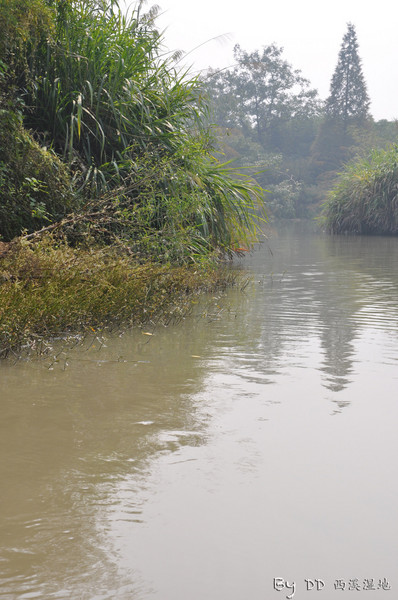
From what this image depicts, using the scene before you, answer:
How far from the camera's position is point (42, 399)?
15.0 feet

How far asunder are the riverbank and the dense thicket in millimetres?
708

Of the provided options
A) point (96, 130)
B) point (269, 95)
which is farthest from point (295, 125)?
point (96, 130)

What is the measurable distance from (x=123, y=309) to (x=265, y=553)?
4478 mm

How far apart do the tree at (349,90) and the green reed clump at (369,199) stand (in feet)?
110

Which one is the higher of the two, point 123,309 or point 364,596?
point 123,309

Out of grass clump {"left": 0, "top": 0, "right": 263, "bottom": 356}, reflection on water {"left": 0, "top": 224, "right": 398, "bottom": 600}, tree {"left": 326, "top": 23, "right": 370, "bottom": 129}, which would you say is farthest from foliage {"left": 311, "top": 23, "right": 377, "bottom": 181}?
reflection on water {"left": 0, "top": 224, "right": 398, "bottom": 600}

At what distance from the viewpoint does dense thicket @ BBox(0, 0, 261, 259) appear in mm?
7676

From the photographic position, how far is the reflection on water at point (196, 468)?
8.48ft

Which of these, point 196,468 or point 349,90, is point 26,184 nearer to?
point 196,468

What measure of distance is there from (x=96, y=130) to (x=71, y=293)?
328 centimetres

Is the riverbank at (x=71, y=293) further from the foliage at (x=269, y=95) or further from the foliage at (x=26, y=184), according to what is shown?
the foliage at (x=269, y=95)


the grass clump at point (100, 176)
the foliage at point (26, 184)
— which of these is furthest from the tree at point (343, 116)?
the foliage at point (26, 184)

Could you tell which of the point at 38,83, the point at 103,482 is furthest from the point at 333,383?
the point at 38,83

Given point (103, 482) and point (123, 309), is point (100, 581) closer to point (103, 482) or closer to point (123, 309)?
point (103, 482)
